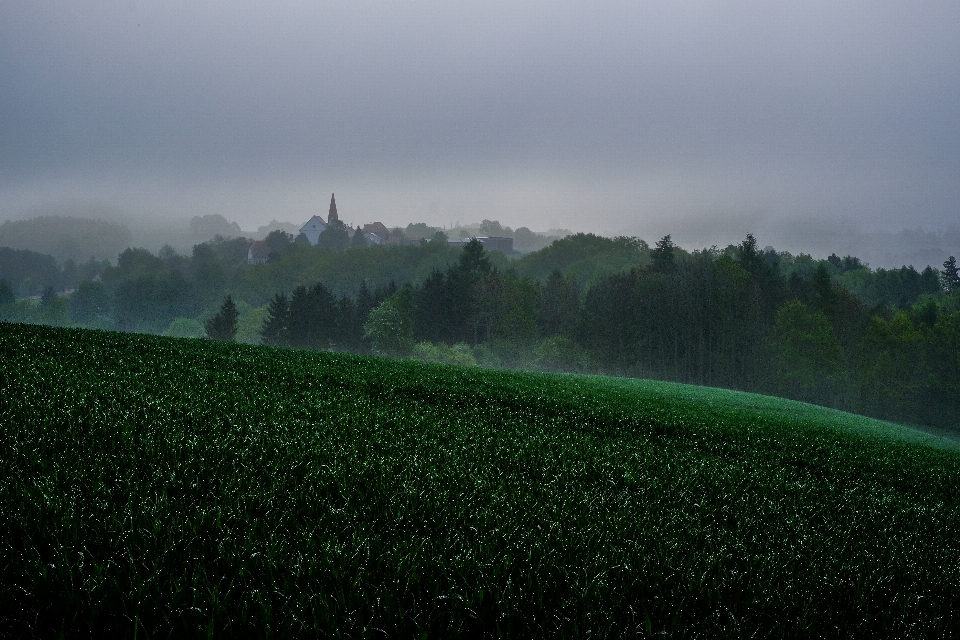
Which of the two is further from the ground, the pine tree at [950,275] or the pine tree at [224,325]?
the pine tree at [950,275]

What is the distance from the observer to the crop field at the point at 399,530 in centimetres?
287

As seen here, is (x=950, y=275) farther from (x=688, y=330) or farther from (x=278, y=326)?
(x=278, y=326)

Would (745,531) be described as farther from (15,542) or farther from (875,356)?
(875,356)

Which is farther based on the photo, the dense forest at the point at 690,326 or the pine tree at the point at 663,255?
the pine tree at the point at 663,255

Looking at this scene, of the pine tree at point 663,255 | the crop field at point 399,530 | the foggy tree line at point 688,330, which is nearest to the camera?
the crop field at point 399,530

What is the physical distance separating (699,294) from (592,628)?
83202 millimetres

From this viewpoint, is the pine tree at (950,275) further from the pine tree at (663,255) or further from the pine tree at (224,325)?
the pine tree at (224,325)

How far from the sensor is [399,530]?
13.4 feet

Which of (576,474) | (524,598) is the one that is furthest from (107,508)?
(576,474)

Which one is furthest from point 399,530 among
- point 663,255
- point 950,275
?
point 950,275

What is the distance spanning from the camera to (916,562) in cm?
508

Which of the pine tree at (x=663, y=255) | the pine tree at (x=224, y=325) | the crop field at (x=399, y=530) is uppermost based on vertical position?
the pine tree at (x=663, y=255)

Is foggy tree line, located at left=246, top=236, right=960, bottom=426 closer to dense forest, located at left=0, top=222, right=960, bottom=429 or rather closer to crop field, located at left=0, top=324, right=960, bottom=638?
dense forest, located at left=0, top=222, right=960, bottom=429

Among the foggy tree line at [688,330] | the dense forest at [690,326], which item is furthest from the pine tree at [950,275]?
the foggy tree line at [688,330]
